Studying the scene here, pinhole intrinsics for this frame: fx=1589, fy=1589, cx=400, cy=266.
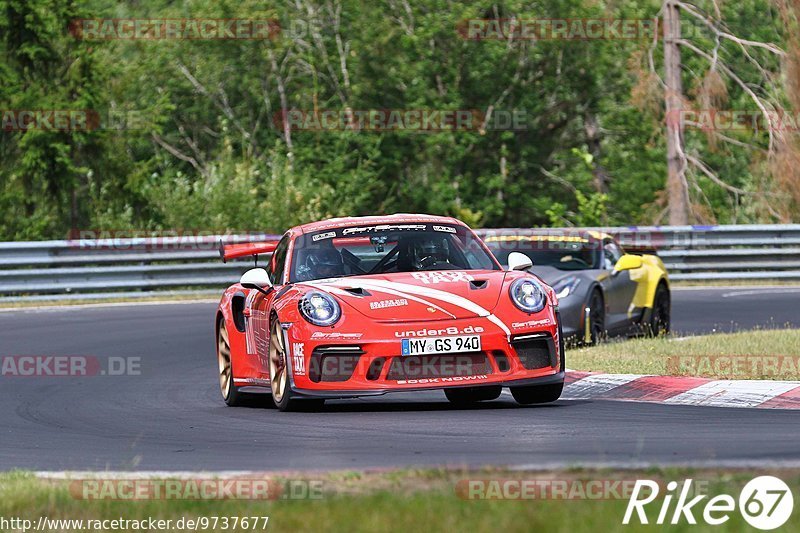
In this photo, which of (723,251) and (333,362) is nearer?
(333,362)

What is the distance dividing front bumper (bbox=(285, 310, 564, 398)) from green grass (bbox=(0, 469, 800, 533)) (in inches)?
127

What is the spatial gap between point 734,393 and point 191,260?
15.9 m

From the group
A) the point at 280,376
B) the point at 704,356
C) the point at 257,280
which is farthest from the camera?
the point at 704,356

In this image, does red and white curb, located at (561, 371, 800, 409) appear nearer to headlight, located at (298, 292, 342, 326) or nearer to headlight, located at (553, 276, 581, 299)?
headlight, located at (298, 292, 342, 326)

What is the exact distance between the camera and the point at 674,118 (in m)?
32.8

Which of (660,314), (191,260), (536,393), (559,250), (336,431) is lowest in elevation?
(191,260)

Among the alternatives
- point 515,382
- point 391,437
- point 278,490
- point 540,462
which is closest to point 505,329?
point 515,382

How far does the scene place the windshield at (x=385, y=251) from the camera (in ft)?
37.1

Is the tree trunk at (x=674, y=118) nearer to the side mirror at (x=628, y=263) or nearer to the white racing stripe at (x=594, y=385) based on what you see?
the side mirror at (x=628, y=263)

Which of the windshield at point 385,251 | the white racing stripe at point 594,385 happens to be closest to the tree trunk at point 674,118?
the white racing stripe at point 594,385

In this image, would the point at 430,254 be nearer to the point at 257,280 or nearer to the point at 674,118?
the point at 257,280

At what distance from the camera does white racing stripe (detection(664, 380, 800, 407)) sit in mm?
10586

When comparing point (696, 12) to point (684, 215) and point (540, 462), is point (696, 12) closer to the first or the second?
point (684, 215)

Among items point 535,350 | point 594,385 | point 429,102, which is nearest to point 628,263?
point 594,385
